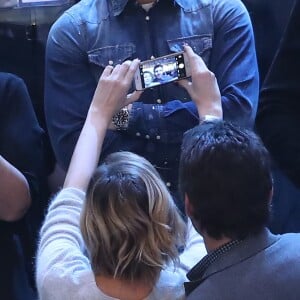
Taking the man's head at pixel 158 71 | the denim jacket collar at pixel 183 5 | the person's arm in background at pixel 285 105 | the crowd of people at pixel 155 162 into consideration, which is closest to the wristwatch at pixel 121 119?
the crowd of people at pixel 155 162

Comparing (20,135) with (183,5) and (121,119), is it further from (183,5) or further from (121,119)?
(183,5)

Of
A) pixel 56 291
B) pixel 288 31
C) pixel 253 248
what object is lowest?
pixel 56 291

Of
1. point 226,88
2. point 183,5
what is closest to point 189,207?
point 226,88

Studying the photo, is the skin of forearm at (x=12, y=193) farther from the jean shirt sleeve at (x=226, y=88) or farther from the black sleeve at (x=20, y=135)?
the jean shirt sleeve at (x=226, y=88)

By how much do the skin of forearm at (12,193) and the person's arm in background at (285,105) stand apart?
553 millimetres

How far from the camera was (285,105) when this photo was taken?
1.40 m

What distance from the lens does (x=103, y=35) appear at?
5.48 ft

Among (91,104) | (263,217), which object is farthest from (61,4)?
(263,217)

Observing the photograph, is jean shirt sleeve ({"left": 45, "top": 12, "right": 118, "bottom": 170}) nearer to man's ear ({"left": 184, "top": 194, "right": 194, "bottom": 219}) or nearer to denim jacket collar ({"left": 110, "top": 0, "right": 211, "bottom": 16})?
denim jacket collar ({"left": 110, "top": 0, "right": 211, "bottom": 16})

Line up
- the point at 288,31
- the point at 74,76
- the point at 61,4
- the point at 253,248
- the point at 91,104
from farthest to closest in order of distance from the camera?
the point at 61,4 < the point at 74,76 < the point at 91,104 < the point at 288,31 < the point at 253,248

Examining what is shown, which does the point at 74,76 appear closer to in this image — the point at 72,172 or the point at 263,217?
the point at 72,172

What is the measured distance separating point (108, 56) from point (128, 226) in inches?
22.9

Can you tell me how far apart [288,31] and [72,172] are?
1.71 ft

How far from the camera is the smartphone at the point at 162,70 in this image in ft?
5.19
